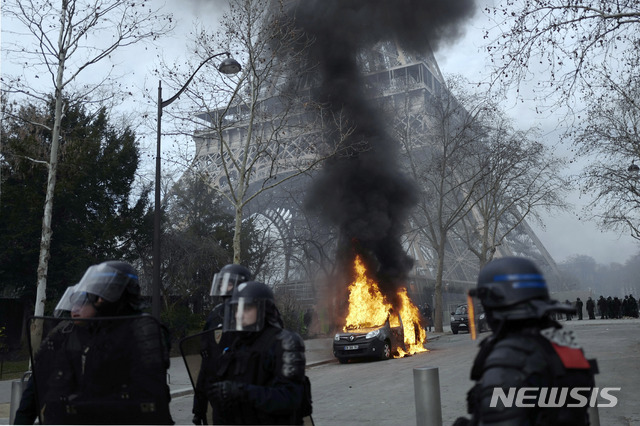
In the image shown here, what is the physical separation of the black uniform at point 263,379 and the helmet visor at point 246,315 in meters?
0.07

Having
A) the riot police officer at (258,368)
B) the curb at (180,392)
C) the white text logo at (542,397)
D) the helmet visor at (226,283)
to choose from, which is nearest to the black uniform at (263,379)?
the riot police officer at (258,368)

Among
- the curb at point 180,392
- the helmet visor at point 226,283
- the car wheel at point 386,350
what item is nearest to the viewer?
the helmet visor at point 226,283

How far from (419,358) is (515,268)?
14.3 m

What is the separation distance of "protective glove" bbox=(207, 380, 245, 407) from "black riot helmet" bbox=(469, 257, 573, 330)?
1259mm

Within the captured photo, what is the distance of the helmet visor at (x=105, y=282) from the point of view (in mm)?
3070

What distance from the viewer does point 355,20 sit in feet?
69.9

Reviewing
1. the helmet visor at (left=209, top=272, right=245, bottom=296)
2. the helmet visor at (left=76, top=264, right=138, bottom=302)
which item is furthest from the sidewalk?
the helmet visor at (left=76, top=264, right=138, bottom=302)

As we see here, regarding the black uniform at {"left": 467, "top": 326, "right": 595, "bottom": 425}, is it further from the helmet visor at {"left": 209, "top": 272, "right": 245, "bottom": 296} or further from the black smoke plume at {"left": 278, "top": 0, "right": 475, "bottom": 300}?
the black smoke plume at {"left": 278, "top": 0, "right": 475, "bottom": 300}

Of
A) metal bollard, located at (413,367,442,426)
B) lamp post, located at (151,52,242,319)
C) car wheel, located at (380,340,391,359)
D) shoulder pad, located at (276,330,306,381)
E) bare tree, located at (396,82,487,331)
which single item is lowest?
car wheel, located at (380,340,391,359)

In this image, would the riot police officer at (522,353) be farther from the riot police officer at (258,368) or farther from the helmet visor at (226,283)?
the helmet visor at (226,283)

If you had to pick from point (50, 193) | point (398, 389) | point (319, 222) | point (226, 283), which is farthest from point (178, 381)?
point (319, 222)

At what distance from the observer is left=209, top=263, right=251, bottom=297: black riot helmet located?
531 centimetres

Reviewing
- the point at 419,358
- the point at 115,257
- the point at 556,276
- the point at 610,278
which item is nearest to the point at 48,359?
the point at 419,358

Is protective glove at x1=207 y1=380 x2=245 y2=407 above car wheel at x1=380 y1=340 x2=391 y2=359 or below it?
above
